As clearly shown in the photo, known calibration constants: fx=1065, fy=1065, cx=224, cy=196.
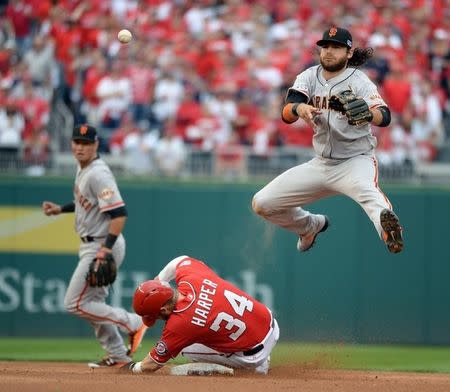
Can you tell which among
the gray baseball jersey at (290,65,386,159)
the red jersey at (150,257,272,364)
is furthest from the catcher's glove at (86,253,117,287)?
the gray baseball jersey at (290,65,386,159)

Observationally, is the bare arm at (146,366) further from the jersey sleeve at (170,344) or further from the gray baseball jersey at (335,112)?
the gray baseball jersey at (335,112)

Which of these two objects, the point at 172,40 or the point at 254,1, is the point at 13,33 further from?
the point at 254,1

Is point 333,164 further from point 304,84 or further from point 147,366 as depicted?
point 147,366

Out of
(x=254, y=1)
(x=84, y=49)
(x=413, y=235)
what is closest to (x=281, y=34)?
A: (x=254, y=1)

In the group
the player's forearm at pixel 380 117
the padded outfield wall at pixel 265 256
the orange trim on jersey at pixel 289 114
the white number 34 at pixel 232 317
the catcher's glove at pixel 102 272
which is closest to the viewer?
the white number 34 at pixel 232 317

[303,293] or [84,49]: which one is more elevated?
[84,49]

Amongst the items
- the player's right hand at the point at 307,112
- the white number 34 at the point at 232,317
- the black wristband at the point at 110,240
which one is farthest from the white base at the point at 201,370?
the player's right hand at the point at 307,112
